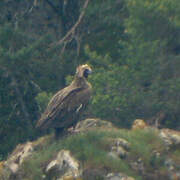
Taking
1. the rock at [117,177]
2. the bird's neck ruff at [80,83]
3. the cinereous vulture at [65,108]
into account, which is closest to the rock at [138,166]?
the rock at [117,177]

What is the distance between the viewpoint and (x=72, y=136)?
723 centimetres

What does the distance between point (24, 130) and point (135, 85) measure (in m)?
4.06

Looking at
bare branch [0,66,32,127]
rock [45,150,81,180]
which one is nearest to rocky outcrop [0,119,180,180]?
rock [45,150,81,180]

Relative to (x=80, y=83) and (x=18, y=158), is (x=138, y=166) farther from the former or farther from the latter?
(x=80, y=83)

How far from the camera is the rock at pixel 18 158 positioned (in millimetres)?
6521

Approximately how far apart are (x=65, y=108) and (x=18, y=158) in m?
1.21

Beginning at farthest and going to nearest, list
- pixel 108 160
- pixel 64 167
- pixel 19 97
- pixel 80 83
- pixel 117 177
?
pixel 19 97, pixel 80 83, pixel 108 160, pixel 64 167, pixel 117 177

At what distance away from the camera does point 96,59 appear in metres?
11.9

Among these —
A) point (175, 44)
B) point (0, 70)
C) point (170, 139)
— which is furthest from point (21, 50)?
point (170, 139)

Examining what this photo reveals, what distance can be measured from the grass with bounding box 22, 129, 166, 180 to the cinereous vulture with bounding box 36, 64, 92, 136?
1.08 ft

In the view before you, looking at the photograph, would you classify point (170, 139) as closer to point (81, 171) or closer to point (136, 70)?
point (81, 171)

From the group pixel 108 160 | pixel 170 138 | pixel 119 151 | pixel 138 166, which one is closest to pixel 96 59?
pixel 170 138

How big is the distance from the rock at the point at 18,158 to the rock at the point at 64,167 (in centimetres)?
52

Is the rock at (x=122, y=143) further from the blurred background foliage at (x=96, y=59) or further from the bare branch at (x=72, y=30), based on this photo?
the bare branch at (x=72, y=30)
